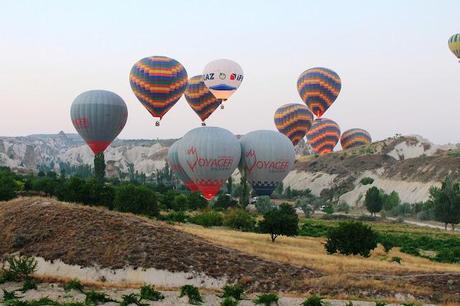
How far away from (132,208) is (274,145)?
35.9 m

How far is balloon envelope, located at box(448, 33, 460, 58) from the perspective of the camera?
112m

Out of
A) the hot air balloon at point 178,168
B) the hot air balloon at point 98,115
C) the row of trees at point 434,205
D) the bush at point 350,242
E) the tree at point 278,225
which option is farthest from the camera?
the hot air balloon at point 98,115

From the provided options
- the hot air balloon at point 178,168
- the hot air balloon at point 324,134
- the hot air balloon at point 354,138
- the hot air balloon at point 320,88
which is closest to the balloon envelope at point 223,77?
the hot air balloon at point 178,168

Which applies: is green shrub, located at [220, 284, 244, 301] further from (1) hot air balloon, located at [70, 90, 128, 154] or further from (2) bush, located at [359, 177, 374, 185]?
(2) bush, located at [359, 177, 374, 185]

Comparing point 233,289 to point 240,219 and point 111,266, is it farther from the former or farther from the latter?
point 240,219

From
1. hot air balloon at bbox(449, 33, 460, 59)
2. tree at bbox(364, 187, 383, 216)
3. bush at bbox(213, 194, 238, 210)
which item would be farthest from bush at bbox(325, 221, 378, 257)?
hot air balloon at bbox(449, 33, 460, 59)

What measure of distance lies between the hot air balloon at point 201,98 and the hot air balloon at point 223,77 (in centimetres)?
1071

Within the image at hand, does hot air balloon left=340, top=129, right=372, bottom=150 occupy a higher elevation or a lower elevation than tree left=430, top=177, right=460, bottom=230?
higher

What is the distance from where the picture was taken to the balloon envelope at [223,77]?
313ft

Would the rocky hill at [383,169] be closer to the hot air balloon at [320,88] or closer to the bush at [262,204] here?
the hot air balloon at [320,88]

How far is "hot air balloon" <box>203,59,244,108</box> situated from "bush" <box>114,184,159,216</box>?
4256 centimetres

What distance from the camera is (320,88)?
125375 millimetres

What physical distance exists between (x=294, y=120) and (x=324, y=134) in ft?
97.1

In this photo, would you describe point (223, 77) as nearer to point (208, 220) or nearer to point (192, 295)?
point (208, 220)
